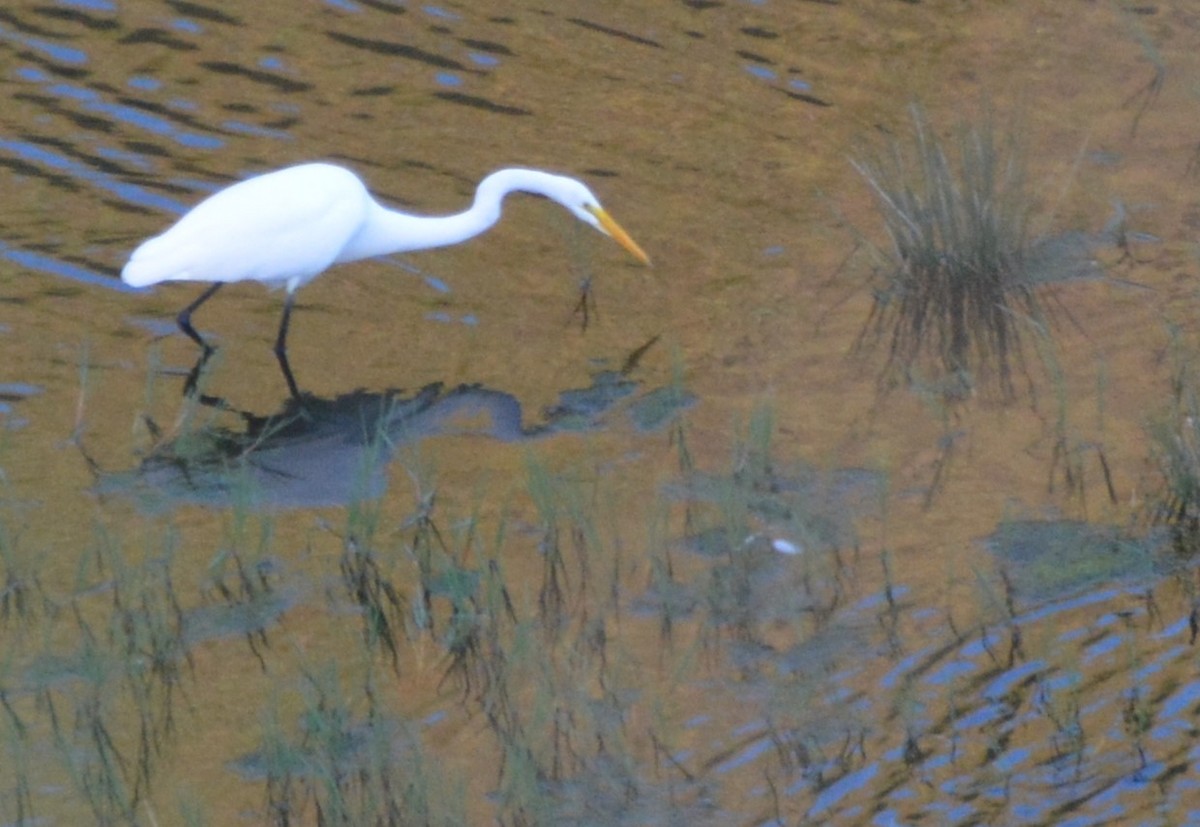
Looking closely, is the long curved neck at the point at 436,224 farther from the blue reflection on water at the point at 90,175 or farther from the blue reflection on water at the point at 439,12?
the blue reflection on water at the point at 439,12

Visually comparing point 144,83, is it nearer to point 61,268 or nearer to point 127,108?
point 127,108

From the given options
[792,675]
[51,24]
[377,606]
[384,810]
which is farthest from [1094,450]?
[51,24]

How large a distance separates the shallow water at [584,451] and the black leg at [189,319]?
0.24ft

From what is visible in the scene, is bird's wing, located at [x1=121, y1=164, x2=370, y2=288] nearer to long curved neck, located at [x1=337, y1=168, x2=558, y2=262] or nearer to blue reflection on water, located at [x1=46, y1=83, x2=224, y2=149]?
long curved neck, located at [x1=337, y1=168, x2=558, y2=262]

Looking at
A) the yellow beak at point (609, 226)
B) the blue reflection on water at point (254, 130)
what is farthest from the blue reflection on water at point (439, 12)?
the yellow beak at point (609, 226)

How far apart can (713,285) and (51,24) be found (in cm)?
332

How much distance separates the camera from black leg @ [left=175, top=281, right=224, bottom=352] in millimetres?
5664

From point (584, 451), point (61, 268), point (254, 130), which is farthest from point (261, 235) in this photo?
point (254, 130)

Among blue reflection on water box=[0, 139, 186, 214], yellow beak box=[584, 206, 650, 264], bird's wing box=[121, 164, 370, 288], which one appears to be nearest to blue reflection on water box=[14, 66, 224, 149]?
blue reflection on water box=[0, 139, 186, 214]

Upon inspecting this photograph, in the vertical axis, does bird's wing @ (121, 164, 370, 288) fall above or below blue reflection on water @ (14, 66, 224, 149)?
above

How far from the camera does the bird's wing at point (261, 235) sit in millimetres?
5430

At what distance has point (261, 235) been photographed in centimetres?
550

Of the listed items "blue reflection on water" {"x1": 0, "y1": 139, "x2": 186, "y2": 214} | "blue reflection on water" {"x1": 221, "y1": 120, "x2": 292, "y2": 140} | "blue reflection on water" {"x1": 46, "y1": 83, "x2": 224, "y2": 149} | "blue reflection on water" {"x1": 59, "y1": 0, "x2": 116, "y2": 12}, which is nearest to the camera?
"blue reflection on water" {"x1": 0, "y1": 139, "x2": 186, "y2": 214}

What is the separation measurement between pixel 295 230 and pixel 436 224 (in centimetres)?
54
